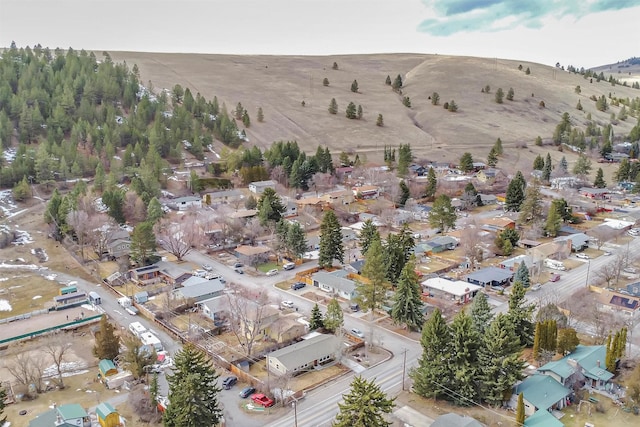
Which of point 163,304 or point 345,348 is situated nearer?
point 345,348

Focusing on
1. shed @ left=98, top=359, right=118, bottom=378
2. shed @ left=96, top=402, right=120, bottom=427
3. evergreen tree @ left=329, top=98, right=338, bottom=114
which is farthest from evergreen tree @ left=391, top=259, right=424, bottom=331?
evergreen tree @ left=329, top=98, right=338, bottom=114

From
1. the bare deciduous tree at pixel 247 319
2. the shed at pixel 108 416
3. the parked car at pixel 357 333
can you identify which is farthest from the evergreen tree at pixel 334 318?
the shed at pixel 108 416

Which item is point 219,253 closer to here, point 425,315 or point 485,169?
point 425,315

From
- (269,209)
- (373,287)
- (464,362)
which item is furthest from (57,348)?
(269,209)

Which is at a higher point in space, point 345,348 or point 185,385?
point 185,385

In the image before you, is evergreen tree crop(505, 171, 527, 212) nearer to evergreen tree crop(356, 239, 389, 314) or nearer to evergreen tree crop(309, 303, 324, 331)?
evergreen tree crop(356, 239, 389, 314)

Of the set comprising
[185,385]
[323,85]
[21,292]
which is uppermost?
[323,85]

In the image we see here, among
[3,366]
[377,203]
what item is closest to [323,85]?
[377,203]

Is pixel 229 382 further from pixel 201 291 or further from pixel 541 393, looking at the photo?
pixel 541 393
